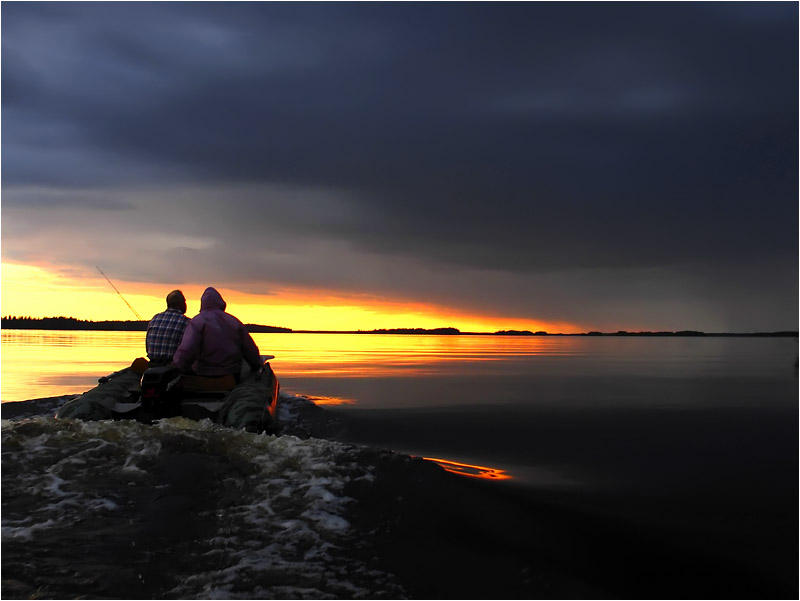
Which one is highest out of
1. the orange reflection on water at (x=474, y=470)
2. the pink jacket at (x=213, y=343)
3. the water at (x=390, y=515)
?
the pink jacket at (x=213, y=343)

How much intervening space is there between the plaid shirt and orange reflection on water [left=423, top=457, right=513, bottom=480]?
5.44 meters

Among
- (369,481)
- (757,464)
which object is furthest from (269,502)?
(757,464)

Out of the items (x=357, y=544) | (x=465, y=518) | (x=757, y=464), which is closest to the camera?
(x=357, y=544)

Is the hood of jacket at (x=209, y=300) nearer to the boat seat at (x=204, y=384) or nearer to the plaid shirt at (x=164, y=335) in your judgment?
the plaid shirt at (x=164, y=335)

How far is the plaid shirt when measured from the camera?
1080cm

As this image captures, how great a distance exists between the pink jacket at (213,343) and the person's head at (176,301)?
82 centimetres

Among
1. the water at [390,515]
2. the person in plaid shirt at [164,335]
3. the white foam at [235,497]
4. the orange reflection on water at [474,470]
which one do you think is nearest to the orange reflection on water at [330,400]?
the water at [390,515]

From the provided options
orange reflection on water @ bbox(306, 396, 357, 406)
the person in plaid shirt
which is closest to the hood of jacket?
the person in plaid shirt

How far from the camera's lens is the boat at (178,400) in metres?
9.12

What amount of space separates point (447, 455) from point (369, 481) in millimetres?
3432

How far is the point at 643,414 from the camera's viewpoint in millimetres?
13805

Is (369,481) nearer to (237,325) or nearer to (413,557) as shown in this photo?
(413,557)

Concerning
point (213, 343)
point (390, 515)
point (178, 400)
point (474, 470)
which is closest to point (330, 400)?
point (213, 343)

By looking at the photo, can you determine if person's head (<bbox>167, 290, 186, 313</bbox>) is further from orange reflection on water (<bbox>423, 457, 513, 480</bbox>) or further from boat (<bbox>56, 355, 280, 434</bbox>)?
orange reflection on water (<bbox>423, 457, 513, 480</bbox>)
